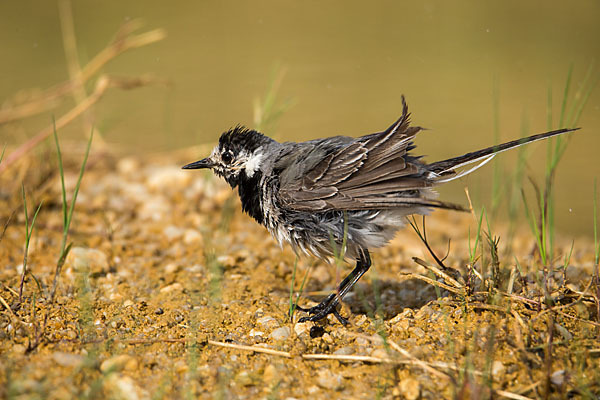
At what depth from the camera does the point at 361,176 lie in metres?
3.86

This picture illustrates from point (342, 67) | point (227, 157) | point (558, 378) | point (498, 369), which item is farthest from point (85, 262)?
point (342, 67)

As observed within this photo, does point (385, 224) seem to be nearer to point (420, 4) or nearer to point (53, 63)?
point (53, 63)

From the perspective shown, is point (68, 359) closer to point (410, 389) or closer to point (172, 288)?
point (172, 288)

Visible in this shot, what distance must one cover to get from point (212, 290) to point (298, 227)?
0.82 meters

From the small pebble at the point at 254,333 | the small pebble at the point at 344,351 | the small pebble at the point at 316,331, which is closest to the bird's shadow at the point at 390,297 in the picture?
the small pebble at the point at 316,331

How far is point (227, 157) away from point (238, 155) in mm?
99

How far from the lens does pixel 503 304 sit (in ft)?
11.4

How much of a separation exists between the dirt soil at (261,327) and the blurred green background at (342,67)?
2822mm

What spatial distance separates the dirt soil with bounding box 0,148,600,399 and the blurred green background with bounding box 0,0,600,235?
9.26 feet

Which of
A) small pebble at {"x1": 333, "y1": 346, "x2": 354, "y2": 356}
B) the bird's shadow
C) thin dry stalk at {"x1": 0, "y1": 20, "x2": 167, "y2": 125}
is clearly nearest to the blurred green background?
thin dry stalk at {"x1": 0, "y1": 20, "x2": 167, "y2": 125}

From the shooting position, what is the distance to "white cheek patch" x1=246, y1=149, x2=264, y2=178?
14.6ft

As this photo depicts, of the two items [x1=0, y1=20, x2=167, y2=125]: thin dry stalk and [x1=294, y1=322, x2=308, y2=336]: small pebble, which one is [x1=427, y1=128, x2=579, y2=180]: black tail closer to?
[x1=294, y1=322, x2=308, y2=336]: small pebble

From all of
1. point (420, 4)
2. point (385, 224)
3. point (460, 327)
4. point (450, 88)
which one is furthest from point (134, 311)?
point (420, 4)

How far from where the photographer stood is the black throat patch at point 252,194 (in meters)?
4.30
